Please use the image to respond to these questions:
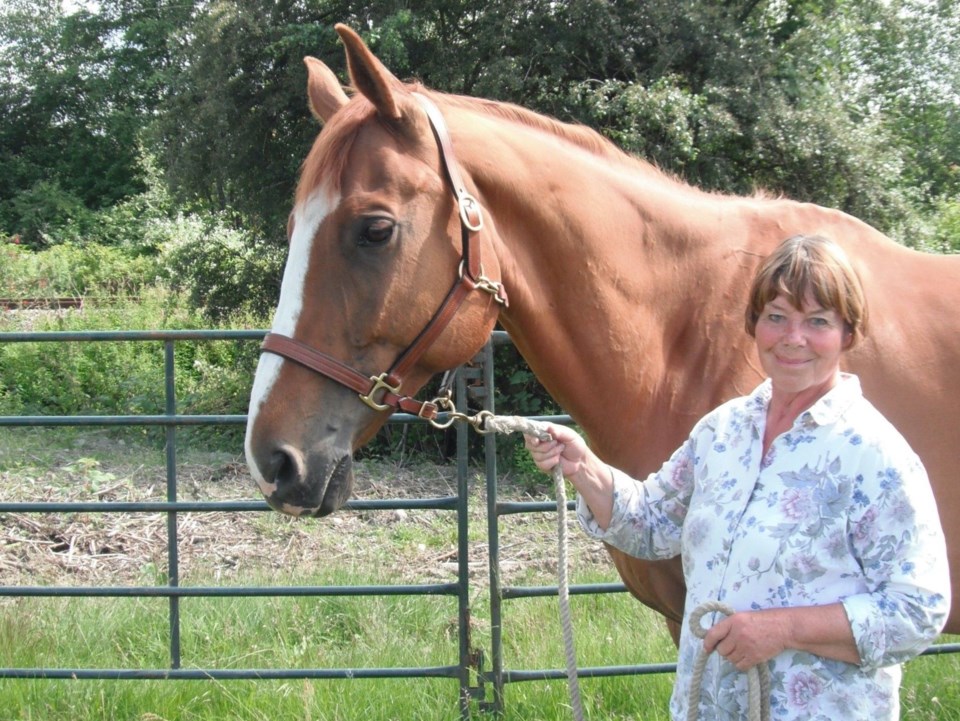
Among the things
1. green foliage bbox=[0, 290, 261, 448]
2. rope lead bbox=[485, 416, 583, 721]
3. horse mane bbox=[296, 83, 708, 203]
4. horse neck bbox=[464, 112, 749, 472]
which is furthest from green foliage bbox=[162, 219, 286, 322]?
rope lead bbox=[485, 416, 583, 721]

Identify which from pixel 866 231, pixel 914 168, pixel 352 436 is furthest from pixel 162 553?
pixel 914 168

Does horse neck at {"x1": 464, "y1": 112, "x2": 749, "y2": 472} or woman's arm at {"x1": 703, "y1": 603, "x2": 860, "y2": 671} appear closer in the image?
woman's arm at {"x1": 703, "y1": 603, "x2": 860, "y2": 671}

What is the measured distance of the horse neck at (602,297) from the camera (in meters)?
2.17

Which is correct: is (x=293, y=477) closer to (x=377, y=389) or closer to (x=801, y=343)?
(x=377, y=389)

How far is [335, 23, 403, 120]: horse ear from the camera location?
1.91 meters

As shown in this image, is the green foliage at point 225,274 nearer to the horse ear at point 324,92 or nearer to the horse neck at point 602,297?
the horse ear at point 324,92

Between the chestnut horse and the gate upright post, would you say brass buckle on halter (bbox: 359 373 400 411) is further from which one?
the gate upright post

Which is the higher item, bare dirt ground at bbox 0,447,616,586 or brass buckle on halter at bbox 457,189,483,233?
brass buckle on halter at bbox 457,189,483,233

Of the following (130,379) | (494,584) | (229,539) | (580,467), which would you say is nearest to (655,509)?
(580,467)

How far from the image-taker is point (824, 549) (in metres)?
1.49

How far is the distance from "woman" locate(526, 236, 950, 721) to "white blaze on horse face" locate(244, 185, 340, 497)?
36.9 inches

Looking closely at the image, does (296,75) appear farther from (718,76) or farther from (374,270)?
(374,270)

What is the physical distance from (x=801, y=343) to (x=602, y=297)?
0.67 m

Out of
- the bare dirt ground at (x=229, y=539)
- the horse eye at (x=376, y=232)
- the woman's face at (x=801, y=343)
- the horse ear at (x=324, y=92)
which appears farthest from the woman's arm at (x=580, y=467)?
the bare dirt ground at (x=229, y=539)
